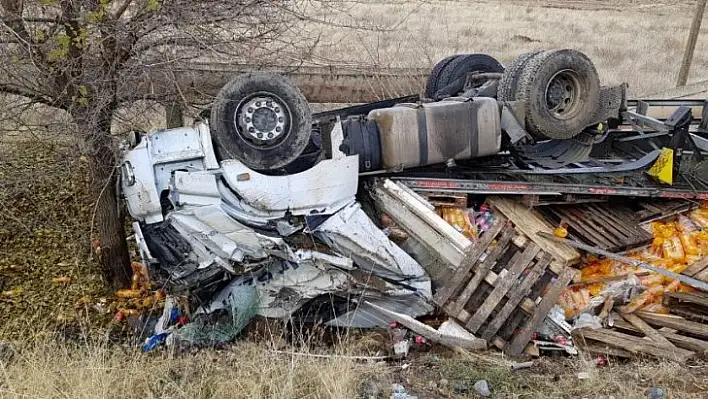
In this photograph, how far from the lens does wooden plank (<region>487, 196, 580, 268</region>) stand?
5.38 m

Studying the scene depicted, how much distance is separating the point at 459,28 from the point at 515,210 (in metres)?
13.6

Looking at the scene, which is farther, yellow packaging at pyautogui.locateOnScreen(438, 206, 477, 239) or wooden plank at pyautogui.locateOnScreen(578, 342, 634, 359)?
yellow packaging at pyautogui.locateOnScreen(438, 206, 477, 239)

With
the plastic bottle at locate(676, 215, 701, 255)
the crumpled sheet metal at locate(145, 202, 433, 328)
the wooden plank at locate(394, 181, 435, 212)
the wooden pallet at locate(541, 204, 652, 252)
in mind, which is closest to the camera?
the crumpled sheet metal at locate(145, 202, 433, 328)

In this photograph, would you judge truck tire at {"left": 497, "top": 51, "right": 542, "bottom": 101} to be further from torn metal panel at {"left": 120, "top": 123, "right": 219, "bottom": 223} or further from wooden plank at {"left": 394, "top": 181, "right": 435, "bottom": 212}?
torn metal panel at {"left": 120, "top": 123, "right": 219, "bottom": 223}

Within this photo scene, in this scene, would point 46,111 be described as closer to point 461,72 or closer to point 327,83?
point 327,83

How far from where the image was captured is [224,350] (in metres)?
4.76

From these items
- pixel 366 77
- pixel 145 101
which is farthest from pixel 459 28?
pixel 145 101

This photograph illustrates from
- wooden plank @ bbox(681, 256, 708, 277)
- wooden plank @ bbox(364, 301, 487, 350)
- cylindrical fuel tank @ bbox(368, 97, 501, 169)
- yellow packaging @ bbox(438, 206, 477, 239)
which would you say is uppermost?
cylindrical fuel tank @ bbox(368, 97, 501, 169)

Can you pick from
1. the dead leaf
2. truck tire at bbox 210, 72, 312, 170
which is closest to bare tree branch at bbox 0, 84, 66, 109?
truck tire at bbox 210, 72, 312, 170

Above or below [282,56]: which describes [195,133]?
below

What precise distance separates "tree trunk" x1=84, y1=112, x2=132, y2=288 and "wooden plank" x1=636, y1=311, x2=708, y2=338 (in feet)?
14.6

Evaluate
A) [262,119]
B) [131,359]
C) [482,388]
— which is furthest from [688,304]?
[131,359]

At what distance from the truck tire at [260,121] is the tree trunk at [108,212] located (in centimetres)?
86

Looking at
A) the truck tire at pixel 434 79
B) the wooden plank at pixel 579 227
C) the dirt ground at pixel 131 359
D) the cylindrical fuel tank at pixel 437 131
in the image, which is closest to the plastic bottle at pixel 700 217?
the wooden plank at pixel 579 227
